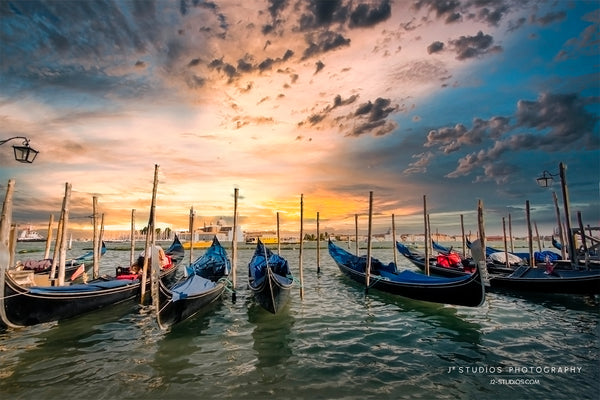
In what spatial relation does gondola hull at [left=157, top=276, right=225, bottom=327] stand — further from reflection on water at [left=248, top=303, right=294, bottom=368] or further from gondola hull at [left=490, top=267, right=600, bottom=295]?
gondola hull at [left=490, top=267, right=600, bottom=295]

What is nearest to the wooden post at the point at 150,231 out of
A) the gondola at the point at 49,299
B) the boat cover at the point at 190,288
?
the gondola at the point at 49,299

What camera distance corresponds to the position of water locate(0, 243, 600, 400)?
4.84 metres

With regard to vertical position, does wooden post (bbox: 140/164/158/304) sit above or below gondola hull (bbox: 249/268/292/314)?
above

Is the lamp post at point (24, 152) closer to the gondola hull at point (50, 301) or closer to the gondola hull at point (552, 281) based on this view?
the gondola hull at point (50, 301)

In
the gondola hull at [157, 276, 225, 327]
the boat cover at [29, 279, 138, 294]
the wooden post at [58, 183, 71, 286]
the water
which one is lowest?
the water

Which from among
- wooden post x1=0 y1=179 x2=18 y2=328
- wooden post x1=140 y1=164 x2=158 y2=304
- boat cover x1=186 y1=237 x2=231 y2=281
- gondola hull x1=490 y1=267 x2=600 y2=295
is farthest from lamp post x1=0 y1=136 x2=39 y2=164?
gondola hull x1=490 y1=267 x2=600 y2=295

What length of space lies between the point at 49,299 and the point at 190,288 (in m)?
3.30

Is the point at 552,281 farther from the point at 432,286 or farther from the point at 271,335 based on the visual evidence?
the point at 271,335

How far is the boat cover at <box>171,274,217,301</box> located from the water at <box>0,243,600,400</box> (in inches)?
31.9

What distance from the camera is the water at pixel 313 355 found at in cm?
484

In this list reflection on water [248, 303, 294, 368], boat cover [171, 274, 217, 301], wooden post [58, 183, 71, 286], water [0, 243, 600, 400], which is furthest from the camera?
wooden post [58, 183, 71, 286]

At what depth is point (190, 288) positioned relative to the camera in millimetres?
8477

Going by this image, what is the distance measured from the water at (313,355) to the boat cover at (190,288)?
0.81 meters

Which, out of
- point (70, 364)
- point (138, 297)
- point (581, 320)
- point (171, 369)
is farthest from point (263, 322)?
point (581, 320)
